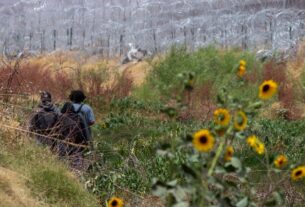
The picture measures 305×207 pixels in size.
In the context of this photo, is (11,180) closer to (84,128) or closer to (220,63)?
(84,128)

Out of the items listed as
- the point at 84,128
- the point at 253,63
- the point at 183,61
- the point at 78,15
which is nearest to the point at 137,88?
the point at 183,61

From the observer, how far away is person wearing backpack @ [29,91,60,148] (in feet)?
20.7

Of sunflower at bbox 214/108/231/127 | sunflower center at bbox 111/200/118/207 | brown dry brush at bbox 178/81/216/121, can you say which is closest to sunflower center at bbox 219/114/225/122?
sunflower at bbox 214/108/231/127

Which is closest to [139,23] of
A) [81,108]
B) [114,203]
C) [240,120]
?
[81,108]

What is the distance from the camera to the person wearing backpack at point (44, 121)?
20.7ft

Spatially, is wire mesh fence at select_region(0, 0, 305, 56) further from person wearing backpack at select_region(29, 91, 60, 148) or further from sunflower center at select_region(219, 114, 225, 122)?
sunflower center at select_region(219, 114, 225, 122)

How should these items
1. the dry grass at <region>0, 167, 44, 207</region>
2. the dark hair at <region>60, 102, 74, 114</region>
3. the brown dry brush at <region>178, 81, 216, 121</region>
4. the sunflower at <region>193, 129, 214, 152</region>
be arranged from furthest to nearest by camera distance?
the brown dry brush at <region>178, 81, 216, 121</region> → the dark hair at <region>60, 102, 74, 114</region> → the dry grass at <region>0, 167, 44, 207</region> → the sunflower at <region>193, 129, 214, 152</region>

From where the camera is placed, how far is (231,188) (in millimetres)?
2812

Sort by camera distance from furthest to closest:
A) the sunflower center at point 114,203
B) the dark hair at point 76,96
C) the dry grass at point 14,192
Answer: the dark hair at point 76,96, the dry grass at point 14,192, the sunflower center at point 114,203

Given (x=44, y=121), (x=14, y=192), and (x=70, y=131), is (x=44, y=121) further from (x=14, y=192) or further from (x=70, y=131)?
(x=14, y=192)

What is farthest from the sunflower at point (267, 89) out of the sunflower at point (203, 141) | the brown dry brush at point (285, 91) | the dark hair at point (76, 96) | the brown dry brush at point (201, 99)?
the brown dry brush at point (285, 91)

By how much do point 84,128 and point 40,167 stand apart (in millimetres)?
1354

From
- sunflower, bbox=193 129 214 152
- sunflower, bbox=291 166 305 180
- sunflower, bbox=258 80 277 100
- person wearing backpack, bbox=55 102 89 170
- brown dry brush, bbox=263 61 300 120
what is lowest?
brown dry brush, bbox=263 61 300 120

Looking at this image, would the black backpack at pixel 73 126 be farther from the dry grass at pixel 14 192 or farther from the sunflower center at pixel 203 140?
the sunflower center at pixel 203 140
